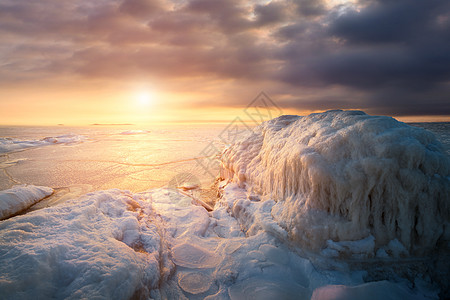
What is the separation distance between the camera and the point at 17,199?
5250 millimetres

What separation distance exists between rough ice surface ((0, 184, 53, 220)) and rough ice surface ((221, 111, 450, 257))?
6.69 meters

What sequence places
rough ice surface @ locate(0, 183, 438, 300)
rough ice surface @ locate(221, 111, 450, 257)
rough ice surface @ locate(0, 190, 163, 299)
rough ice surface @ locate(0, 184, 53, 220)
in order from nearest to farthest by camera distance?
1. rough ice surface @ locate(0, 190, 163, 299)
2. rough ice surface @ locate(0, 183, 438, 300)
3. rough ice surface @ locate(221, 111, 450, 257)
4. rough ice surface @ locate(0, 184, 53, 220)

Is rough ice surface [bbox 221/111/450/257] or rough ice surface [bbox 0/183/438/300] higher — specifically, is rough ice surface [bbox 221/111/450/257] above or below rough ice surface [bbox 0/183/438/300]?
above

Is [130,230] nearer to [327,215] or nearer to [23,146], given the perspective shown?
[327,215]

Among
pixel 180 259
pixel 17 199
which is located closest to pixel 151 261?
pixel 180 259

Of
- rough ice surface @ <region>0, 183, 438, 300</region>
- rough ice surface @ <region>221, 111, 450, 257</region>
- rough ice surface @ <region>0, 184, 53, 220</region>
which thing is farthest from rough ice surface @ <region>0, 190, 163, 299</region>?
rough ice surface @ <region>0, 184, 53, 220</region>

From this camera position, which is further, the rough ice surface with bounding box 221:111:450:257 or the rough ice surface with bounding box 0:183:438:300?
the rough ice surface with bounding box 221:111:450:257

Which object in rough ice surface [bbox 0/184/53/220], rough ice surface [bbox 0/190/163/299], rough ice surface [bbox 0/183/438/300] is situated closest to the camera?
rough ice surface [bbox 0/190/163/299]

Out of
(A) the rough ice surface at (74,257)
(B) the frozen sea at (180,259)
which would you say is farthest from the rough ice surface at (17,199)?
(A) the rough ice surface at (74,257)

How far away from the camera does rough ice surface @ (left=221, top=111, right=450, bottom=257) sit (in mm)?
2609

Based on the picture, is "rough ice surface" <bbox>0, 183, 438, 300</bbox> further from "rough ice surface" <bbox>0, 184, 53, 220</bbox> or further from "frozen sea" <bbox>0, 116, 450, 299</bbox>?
"rough ice surface" <bbox>0, 184, 53, 220</bbox>

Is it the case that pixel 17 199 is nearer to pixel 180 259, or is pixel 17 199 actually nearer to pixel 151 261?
pixel 151 261

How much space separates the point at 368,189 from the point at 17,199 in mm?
8356

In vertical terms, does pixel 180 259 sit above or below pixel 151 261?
below
